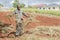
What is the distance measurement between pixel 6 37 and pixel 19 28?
754 mm

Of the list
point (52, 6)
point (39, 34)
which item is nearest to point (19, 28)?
point (39, 34)

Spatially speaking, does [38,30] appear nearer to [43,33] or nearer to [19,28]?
[43,33]

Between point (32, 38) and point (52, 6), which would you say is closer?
point (32, 38)

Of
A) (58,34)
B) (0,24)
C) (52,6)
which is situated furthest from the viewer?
(52,6)

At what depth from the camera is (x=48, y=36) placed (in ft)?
40.8

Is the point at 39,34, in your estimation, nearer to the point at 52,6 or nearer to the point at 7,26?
the point at 7,26

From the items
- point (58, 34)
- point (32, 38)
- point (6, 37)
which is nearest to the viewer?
point (32, 38)

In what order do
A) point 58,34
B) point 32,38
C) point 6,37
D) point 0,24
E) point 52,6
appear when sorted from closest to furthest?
point 32,38 < point 6,37 < point 58,34 < point 0,24 < point 52,6

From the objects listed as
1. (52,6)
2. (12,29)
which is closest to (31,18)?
(12,29)

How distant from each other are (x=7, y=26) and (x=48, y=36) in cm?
281

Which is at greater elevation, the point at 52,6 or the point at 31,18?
the point at 31,18

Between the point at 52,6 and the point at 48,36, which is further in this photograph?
the point at 52,6

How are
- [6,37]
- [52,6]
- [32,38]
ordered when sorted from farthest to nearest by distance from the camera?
[52,6] → [6,37] → [32,38]

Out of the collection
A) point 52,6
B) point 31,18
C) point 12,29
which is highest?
point 31,18
